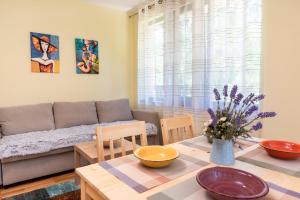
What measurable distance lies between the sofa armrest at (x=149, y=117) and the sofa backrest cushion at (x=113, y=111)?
11 cm

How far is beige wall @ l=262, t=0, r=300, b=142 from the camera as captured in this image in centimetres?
180

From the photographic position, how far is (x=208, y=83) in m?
2.46

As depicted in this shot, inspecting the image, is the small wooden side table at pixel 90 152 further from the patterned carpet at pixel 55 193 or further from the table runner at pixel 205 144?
the table runner at pixel 205 144

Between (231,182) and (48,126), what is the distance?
267 cm

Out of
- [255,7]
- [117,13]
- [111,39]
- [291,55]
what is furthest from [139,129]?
[117,13]

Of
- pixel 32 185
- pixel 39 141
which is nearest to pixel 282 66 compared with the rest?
pixel 39 141

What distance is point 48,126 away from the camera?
2.85 metres

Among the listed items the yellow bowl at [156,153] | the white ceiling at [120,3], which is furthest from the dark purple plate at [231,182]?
the white ceiling at [120,3]

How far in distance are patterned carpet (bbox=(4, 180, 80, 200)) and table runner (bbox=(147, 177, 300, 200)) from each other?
1.50 meters

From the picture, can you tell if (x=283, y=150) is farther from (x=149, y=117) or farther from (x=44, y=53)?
(x=44, y=53)

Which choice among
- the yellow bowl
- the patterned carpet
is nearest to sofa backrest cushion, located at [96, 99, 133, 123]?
the patterned carpet

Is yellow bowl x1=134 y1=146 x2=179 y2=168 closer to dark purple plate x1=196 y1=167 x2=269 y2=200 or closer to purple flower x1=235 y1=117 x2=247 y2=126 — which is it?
dark purple plate x1=196 y1=167 x2=269 y2=200

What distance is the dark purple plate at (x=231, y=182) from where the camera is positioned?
30.6 inches

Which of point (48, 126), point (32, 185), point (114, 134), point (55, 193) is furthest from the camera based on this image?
point (48, 126)
